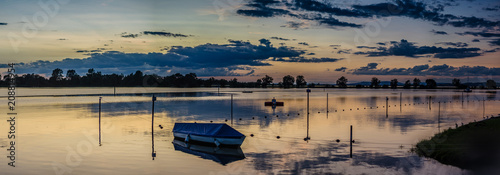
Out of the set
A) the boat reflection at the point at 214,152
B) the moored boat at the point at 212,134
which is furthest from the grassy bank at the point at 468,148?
the moored boat at the point at 212,134

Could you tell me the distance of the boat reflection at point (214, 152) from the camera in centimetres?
3475

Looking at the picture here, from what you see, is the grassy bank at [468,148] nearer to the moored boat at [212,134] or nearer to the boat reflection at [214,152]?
the boat reflection at [214,152]

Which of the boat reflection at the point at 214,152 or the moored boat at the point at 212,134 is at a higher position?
the moored boat at the point at 212,134

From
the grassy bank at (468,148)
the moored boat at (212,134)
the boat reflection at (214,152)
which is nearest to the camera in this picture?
the grassy bank at (468,148)

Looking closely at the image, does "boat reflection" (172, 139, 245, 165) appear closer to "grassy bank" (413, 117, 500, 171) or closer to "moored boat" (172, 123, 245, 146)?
"moored boat" (172, 123, 245, 146)

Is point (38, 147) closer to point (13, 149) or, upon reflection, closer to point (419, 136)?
point (13, 149)

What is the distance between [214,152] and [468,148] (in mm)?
22133

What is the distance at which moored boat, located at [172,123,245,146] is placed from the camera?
123 ft

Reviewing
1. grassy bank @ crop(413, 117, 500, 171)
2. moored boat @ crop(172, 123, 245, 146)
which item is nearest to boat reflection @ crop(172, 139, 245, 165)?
moored boat @ crop(172, 123, 245, 146)

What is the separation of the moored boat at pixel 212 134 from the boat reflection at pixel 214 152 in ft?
1.94

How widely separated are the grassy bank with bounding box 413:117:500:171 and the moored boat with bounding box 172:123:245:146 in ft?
55.6

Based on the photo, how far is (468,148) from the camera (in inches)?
1241

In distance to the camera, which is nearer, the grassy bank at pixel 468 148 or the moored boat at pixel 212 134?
the grassy bank at pixel 468 148

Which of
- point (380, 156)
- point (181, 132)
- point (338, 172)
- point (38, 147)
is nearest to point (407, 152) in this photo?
point (380, 156)
